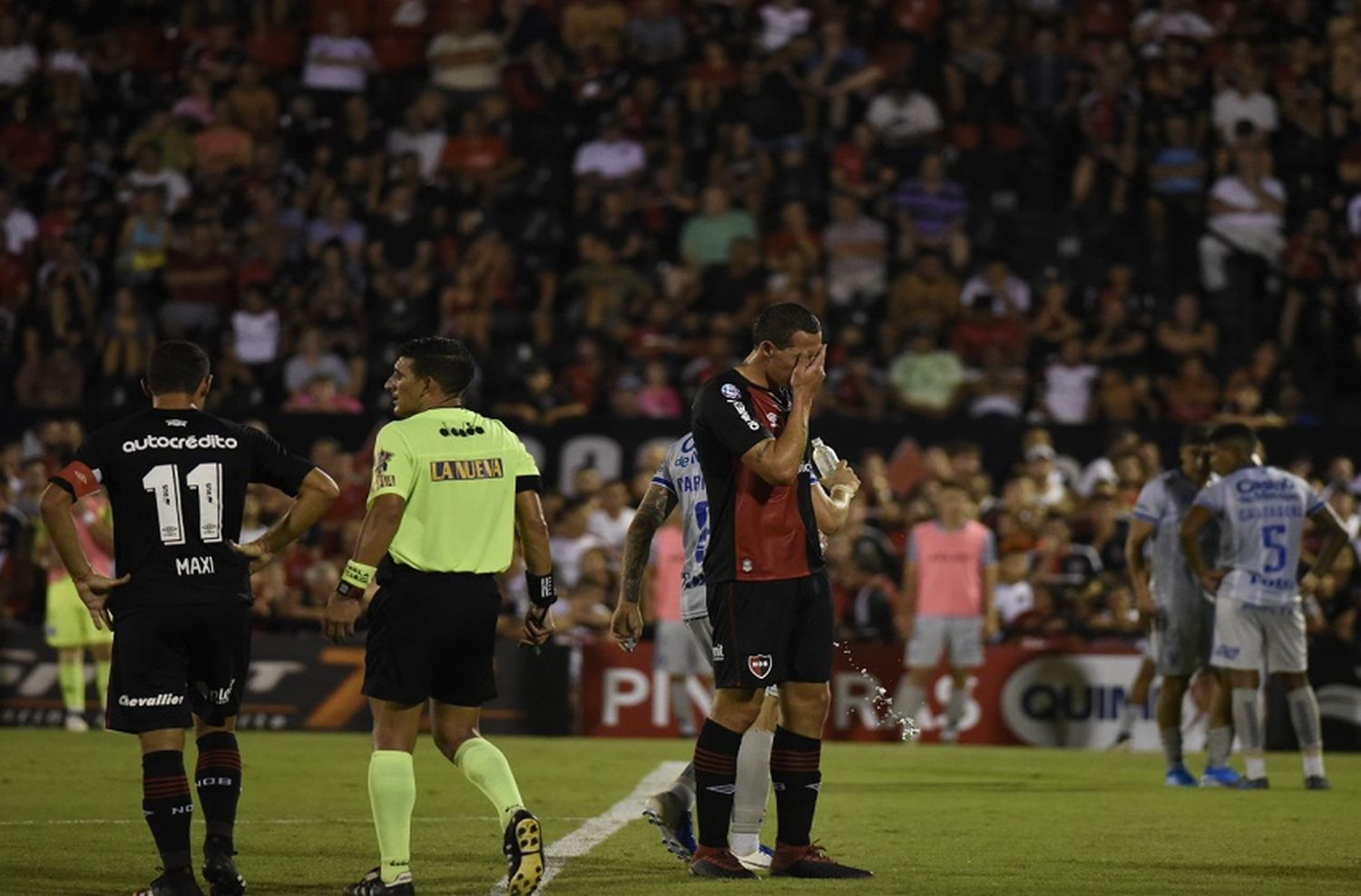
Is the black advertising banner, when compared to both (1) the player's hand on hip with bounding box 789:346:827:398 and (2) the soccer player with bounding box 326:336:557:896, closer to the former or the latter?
(1) the player's hand on hip with bounding box 789:346:827:398

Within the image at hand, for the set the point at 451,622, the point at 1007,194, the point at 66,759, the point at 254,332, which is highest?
the point at 1007,194

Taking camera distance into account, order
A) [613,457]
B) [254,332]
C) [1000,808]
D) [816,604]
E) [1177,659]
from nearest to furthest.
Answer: [816,604], [1000,808], [1177,659], [613,457], [254,332]

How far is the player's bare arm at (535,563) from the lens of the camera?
9.09 meters

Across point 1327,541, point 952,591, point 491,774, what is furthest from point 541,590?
point 952,591

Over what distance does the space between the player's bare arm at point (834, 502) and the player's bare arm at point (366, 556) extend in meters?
1.86

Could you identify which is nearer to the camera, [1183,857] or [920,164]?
[1183,857]

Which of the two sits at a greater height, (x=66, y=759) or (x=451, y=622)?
(x=451, y=622)

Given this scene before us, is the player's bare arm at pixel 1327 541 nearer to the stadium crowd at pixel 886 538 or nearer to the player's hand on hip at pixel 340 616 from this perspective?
the stadium crowd at pixel 886 538

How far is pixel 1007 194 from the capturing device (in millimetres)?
25219

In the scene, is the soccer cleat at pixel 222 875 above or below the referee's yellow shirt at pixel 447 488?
below

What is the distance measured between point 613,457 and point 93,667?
5.20 m

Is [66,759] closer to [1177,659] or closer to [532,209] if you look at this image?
[1177,659]

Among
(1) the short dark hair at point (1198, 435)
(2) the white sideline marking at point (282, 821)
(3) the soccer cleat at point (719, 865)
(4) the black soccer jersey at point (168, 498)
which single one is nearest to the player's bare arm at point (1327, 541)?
(1) the short dark hair at point (1198, 435)

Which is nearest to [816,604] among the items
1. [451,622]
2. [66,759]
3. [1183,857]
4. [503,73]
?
[451,622]
